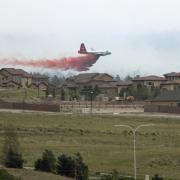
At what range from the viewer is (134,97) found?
153 metres

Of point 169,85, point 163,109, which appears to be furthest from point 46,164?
point 169,85

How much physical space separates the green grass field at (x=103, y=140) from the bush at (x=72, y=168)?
8.28 m

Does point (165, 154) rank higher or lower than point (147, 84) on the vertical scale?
lower

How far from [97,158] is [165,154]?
586cm

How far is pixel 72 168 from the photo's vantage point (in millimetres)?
30938

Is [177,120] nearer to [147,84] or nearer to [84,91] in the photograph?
[84,91]

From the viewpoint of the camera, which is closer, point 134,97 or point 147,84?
point 134,97

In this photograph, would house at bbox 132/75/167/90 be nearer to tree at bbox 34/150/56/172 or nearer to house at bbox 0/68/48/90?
house at bbox 0/68/48/90

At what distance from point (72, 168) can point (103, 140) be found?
2995cm

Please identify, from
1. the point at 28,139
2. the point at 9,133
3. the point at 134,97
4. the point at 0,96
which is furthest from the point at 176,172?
the point at 134,97

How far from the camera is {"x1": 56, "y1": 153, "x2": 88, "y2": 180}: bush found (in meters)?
30.5

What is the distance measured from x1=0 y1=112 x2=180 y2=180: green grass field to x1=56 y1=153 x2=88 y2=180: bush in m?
8.28

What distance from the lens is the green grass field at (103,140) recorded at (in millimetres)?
44219

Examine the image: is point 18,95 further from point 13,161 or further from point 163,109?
point 13,161
